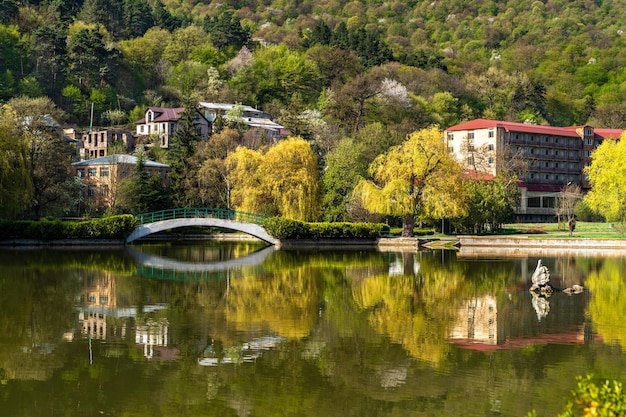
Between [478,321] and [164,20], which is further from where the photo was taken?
[164,20]

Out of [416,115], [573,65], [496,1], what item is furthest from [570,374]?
[496,1]

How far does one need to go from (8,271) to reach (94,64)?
7938 cm

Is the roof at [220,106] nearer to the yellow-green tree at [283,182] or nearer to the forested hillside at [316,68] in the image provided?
the forested hillside at [316,68]

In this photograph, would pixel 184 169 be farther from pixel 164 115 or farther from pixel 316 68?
pixel 316 68

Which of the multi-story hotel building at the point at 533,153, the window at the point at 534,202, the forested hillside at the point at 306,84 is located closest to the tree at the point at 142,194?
the forested hillside at the point at 306,84

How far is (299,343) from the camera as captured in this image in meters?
18.0

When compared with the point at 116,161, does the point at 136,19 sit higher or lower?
higher

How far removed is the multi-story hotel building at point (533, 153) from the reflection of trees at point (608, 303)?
53.7 meters

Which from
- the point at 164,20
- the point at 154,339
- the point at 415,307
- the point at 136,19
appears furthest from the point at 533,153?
the point at 154,339

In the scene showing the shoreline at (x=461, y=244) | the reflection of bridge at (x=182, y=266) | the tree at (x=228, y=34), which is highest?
the tree at (x=228, y=34)

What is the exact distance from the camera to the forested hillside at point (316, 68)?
105 metres

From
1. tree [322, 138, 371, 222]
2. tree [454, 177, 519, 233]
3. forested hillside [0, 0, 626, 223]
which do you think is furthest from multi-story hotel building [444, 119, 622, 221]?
tree [322, 138, 371, 222]

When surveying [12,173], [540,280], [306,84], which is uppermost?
[306,84]

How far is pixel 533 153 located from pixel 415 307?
78.6 metres
